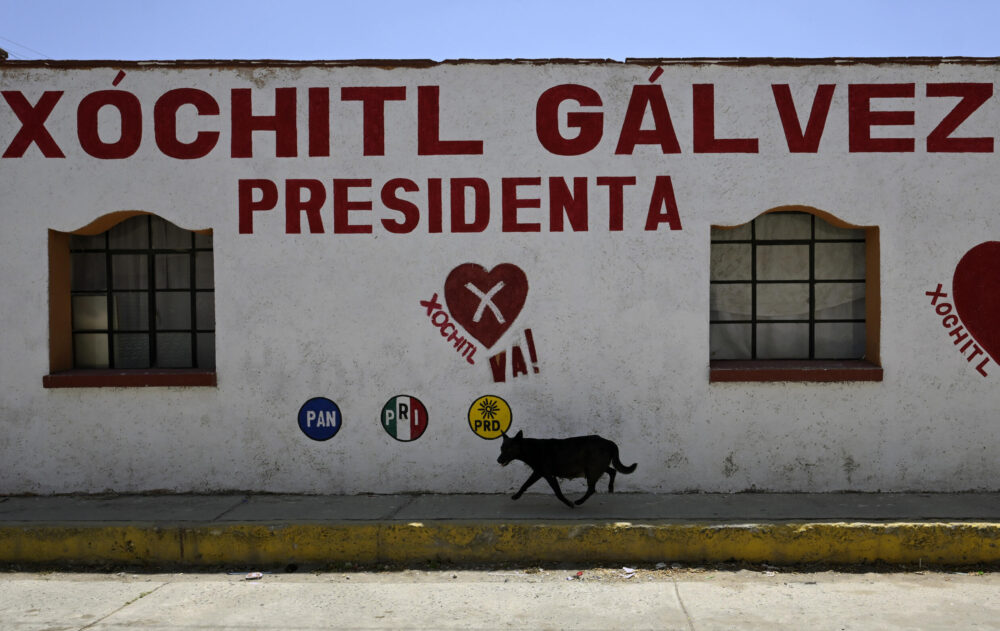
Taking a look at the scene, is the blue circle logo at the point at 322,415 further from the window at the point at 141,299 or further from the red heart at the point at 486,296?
the red heart at the point at 486,296

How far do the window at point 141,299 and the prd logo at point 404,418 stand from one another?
1639 millimetres

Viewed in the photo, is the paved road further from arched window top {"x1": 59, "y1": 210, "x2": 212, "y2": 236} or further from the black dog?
arched window top {"x1": 59, "y1": 210, "x2": 212, "y2": 236}

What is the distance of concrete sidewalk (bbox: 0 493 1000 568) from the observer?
541 cm

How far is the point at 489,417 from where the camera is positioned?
6.50m

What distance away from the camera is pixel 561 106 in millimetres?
6441

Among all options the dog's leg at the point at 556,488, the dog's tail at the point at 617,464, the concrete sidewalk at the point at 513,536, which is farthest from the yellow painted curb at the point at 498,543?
the dog's tail at the point at 617,464

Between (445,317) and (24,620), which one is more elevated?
(445,317)

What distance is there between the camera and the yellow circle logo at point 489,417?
6.49m

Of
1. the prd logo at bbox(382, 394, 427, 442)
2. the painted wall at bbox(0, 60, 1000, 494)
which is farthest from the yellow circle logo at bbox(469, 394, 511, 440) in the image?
the prd logo at bbox(382, 394, 427, 442)

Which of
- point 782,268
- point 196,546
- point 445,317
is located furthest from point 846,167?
point 196,546

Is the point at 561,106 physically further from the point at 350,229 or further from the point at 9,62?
the point at 9,62

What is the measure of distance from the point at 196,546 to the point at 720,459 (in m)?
3.89

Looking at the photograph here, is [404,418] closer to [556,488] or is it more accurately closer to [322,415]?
[322,415]

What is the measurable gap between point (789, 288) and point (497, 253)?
2453 millimetres
